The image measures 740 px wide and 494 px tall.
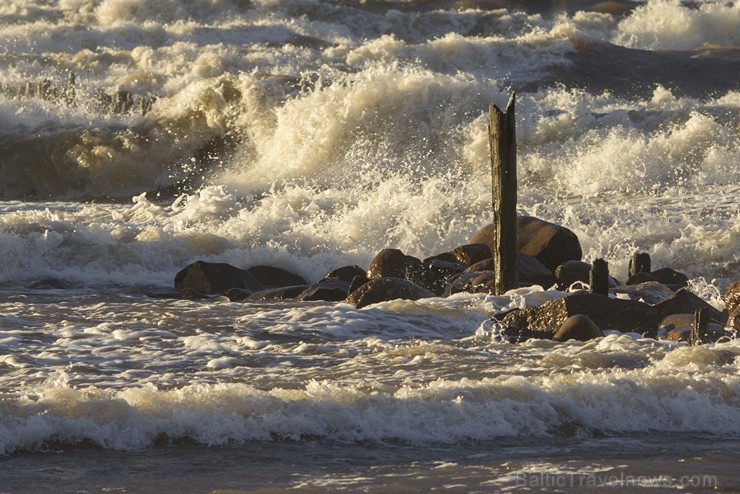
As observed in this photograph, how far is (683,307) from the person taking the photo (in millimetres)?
9602

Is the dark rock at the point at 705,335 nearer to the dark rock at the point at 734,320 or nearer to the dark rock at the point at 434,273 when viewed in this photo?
the dark rock at the point at 734,320

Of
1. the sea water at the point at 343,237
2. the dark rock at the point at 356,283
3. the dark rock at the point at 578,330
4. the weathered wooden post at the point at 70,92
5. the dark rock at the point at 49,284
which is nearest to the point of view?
the sea water at the point at 343,237

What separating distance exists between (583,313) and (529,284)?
1.86 meters

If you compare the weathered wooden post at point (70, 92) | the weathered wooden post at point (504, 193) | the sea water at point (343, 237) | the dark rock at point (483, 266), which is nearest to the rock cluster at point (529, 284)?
the dark rock at point (483, 266)

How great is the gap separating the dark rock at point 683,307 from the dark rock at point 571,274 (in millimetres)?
1440

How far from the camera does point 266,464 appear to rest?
5996 millimetres

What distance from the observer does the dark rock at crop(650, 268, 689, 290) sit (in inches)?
477

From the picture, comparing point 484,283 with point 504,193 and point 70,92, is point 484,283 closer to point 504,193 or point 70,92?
point 504,193

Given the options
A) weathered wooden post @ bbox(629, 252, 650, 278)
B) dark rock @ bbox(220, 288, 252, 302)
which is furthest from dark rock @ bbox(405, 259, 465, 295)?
weathered wooden post @ bbox(629, 252, 650, 278)

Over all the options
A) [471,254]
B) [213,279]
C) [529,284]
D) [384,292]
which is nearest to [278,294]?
[213,279]

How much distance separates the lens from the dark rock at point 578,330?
8.74 metres

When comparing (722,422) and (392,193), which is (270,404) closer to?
(722,422)

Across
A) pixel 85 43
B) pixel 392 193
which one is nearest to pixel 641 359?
pixel 392 193

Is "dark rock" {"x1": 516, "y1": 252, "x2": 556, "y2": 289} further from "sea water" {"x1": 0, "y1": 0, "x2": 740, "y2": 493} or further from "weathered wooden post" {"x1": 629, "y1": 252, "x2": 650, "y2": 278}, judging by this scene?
"weathered wooden post" {"x1": 629, "y1": 252, "x2": 650, "y2": 278}
